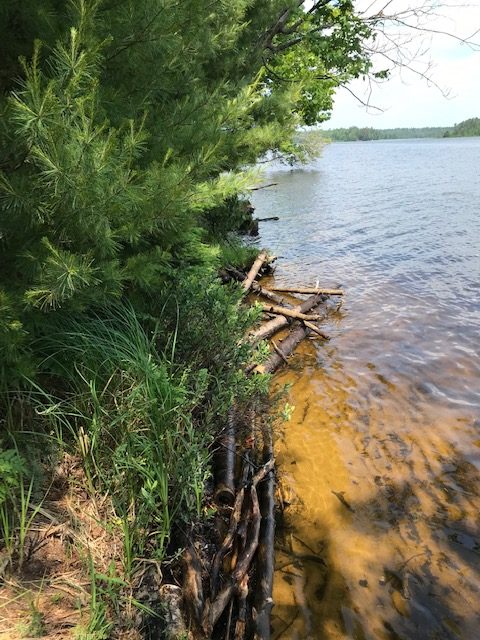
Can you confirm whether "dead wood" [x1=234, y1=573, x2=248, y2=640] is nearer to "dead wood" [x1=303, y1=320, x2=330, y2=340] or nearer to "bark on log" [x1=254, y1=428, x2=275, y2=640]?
"bark on log" [x1=254, y1=428, x2=275, y2=640]

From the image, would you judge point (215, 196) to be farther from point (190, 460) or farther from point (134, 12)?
point (190, 460)

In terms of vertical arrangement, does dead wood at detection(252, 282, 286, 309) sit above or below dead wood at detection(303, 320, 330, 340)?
above

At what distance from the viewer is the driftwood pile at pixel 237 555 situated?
232cm

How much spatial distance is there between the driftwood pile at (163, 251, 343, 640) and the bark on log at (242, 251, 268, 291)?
4055 mm

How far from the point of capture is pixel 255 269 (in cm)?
923

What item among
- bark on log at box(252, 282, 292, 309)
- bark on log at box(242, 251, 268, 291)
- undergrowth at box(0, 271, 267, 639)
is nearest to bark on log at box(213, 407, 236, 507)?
undergrowth at box(0, 271, 267, 639)

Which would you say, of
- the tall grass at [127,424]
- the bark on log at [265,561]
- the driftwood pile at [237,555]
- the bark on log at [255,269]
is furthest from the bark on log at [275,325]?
the tall grass at [127,424]

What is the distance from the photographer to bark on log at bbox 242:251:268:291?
8334 mm

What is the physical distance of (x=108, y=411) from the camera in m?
2.90

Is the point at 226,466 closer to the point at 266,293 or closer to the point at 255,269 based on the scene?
the point at 266,293

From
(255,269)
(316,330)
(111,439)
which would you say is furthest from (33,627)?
(255,269)

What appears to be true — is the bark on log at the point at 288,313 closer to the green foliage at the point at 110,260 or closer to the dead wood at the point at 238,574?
the green foliage at the point at 110,260

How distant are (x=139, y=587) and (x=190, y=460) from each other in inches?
28.6

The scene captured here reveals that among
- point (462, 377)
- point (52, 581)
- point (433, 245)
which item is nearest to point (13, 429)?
point (52, 581)
